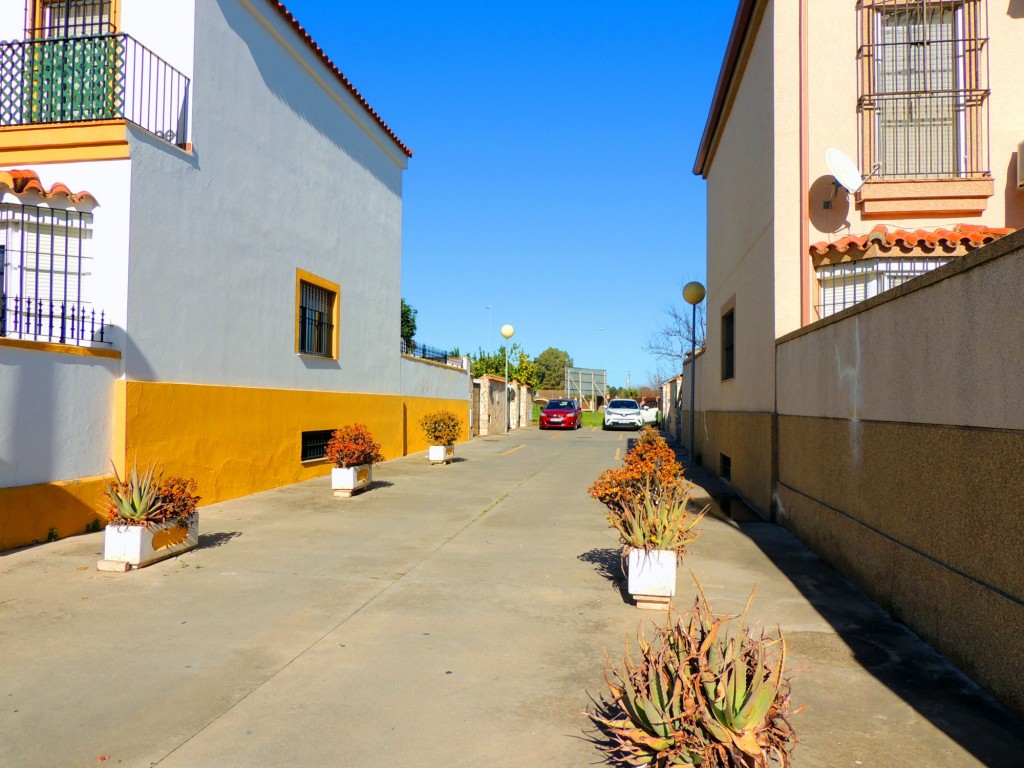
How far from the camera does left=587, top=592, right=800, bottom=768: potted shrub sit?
2.78 metres

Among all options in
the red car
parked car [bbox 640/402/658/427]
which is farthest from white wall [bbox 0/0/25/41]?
parked car [bbox 640/402/658/427]

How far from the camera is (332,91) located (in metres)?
14.9

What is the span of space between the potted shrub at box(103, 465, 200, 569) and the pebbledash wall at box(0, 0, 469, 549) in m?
1.21

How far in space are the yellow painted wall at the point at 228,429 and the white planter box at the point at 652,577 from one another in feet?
20.9

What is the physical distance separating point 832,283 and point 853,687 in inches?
257

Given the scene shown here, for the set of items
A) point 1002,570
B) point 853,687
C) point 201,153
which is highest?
point 201,153

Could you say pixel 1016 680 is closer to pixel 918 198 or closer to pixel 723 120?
pixel 918 198

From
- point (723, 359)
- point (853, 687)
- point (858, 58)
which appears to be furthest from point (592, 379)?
point (853, 687)

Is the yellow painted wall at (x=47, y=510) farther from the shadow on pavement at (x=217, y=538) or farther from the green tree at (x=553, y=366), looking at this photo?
the green tree at (x=553, y=366)

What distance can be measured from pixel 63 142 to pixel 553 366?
3430 inches

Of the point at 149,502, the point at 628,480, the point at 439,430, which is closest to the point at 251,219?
the point at 149,502

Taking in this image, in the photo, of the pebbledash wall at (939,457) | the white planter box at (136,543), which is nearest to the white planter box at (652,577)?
the pebbledash wall at (939,457)

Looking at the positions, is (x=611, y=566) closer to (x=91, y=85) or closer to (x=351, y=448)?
(x=351, y=448)

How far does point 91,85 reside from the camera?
379 inches
